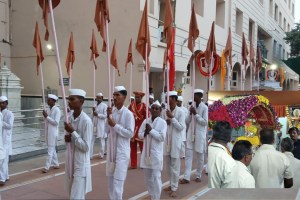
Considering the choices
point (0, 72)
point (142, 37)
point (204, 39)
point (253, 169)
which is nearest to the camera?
point (253, 169)

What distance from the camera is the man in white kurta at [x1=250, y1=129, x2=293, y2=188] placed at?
441 centimetres

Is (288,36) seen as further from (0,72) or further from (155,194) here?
(155,194)

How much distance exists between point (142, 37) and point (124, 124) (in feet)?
5.68

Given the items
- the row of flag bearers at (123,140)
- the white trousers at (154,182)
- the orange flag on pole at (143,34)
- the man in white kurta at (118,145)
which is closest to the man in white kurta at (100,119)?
the row of flag bearers at (123,140)

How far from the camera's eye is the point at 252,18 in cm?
2973

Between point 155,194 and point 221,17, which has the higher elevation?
point 221,17

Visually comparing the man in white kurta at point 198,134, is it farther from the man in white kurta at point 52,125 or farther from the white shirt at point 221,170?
the white shirt at point 221,170

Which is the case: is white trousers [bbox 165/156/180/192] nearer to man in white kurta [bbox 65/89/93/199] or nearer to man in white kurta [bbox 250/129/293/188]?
man in white kurta [bbox 65/89/93/199]

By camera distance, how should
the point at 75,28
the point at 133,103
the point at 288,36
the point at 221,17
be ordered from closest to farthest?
the point at 133,103 → the point at 75,28 → the point at 221,17 → the point at 288,36

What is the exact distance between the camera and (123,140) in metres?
5.84

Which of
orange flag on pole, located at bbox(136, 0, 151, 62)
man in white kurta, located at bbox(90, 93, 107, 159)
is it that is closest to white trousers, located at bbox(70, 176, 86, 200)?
orange flag on pole, located at bbox(136, 0, 151, 62)

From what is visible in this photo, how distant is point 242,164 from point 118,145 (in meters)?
2.56

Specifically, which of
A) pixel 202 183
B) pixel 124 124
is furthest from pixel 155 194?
pixel 202 183

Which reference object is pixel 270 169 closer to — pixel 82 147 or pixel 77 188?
pixel 82 147
